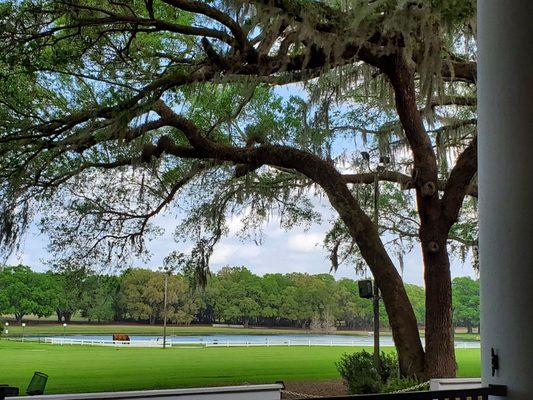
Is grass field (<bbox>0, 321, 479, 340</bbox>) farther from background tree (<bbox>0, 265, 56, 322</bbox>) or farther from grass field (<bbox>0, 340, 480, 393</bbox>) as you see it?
background tree (<bbox>0, 265, 56, 322</bbox>)

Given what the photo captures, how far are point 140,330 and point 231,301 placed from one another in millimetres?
3741

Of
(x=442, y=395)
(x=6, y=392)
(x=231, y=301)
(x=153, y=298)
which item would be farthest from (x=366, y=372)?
(x=231, y=301)

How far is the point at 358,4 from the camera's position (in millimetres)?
5645

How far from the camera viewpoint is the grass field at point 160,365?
1562cm

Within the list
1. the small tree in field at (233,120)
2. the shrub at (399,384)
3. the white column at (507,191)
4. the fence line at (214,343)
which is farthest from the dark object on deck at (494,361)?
the fence line at (214,343)

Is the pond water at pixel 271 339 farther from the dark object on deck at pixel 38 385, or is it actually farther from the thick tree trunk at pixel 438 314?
the dark object on deck at pixel 38 385

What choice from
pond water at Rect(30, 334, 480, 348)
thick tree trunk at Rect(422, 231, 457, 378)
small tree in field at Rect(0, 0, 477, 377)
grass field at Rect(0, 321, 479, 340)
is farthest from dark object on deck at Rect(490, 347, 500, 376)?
pond water at Rect(30, 334, 480, 348)

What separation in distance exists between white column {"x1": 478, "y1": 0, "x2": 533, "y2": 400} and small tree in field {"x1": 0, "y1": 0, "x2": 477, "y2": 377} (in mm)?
2667

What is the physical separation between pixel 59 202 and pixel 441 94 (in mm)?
5957

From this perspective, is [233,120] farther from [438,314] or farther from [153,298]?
[153,298]

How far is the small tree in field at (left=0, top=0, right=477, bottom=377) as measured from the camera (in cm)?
618

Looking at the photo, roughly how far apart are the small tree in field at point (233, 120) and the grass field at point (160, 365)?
645cm

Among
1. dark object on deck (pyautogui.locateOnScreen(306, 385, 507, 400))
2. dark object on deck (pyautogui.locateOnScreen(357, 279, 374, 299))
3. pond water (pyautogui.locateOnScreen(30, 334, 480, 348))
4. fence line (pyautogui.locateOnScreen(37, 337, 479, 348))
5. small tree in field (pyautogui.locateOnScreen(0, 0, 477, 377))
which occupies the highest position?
small tree in field (pyautogui.locateOnScreen(0, 0, 477, 377))

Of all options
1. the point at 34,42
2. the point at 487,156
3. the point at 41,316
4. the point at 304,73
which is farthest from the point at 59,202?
the point at 41,316
